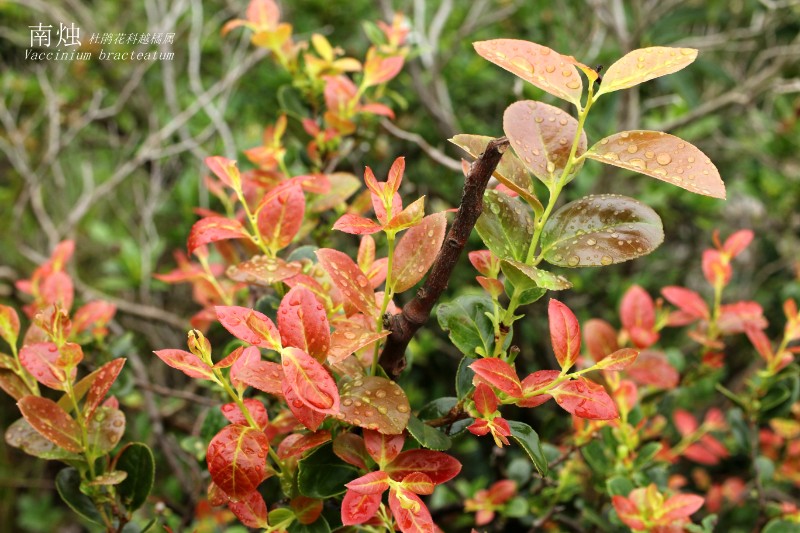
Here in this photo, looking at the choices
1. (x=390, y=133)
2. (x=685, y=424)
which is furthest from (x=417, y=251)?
(x=685, y=424)

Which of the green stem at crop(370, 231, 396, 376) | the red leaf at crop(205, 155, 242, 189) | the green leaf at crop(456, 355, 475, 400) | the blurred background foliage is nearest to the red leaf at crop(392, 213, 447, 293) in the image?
the green stem at crop(370, 231, 396, 376)

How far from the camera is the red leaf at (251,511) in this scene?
62 cm

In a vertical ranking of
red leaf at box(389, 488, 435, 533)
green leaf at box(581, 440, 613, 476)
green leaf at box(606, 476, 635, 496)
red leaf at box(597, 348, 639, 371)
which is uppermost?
red leaf at box(597, 348, 639, 371)

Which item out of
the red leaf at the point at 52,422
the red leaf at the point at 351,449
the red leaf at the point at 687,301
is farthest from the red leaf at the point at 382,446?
the red leaf at the point at 687,301

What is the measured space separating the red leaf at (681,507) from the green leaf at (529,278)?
0.39m

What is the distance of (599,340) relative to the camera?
0.96 metres

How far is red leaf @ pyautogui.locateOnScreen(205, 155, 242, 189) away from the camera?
2.41 ft

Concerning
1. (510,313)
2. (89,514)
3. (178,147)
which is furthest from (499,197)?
(178,147)

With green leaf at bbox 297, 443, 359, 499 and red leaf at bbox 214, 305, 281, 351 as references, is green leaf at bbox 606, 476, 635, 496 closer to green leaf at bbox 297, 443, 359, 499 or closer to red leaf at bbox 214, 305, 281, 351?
green leaf at bbox 297, 443, 359, 499

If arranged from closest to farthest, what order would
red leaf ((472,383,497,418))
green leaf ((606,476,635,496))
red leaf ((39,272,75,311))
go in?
red leaf ((472,383,497,418))
green leaf ((606,476,635,496))
red leaf ((39,272,75,311))

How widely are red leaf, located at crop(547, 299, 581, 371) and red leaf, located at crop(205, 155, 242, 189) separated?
0.38 metres

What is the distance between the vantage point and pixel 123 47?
242cm

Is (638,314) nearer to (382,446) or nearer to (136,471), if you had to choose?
(382,446)

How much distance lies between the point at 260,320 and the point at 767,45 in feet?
6.39
